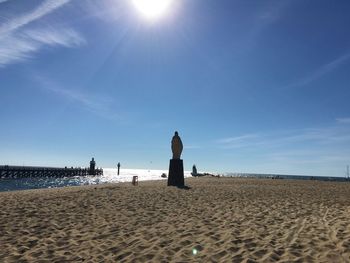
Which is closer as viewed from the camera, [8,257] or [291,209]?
[8,257]

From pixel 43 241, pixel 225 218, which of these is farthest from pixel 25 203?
pixel 225 218

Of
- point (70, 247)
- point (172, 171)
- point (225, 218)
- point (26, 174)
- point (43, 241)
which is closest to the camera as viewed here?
point (70, 247)

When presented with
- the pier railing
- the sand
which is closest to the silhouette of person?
the sand

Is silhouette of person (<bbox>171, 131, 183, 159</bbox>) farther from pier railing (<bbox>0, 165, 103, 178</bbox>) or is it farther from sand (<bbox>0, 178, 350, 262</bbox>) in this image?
pier railing (<bbox>0, 165, 103, 178</bbox>)

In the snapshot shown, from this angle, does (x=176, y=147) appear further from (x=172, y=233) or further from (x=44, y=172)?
(x=44, y=172)

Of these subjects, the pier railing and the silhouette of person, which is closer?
the silhouette of person

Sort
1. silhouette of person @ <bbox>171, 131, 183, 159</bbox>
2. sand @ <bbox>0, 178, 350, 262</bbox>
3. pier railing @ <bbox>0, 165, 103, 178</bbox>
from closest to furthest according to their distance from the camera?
sand @ <bbox>0, 178, 350, 262</bbox> → silhouette of person @ <bbox>171, 131, 183, 159</bbox> → pier railing @ <bbox>0, 165, 103, 178</bbox>

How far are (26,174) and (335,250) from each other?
7918cm

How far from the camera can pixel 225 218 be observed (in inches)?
406

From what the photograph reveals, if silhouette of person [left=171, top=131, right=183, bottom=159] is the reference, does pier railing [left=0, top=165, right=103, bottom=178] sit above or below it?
above

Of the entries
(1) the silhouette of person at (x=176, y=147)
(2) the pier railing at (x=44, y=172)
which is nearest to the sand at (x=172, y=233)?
(1) the silhouette of person at (x=176, y=147)

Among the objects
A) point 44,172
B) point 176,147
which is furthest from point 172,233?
point 44,172

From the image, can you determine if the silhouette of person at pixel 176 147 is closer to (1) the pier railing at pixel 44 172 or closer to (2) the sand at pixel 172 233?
(2) the sand at pixel 172 233

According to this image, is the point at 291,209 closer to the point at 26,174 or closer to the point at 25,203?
the point at 25,203
